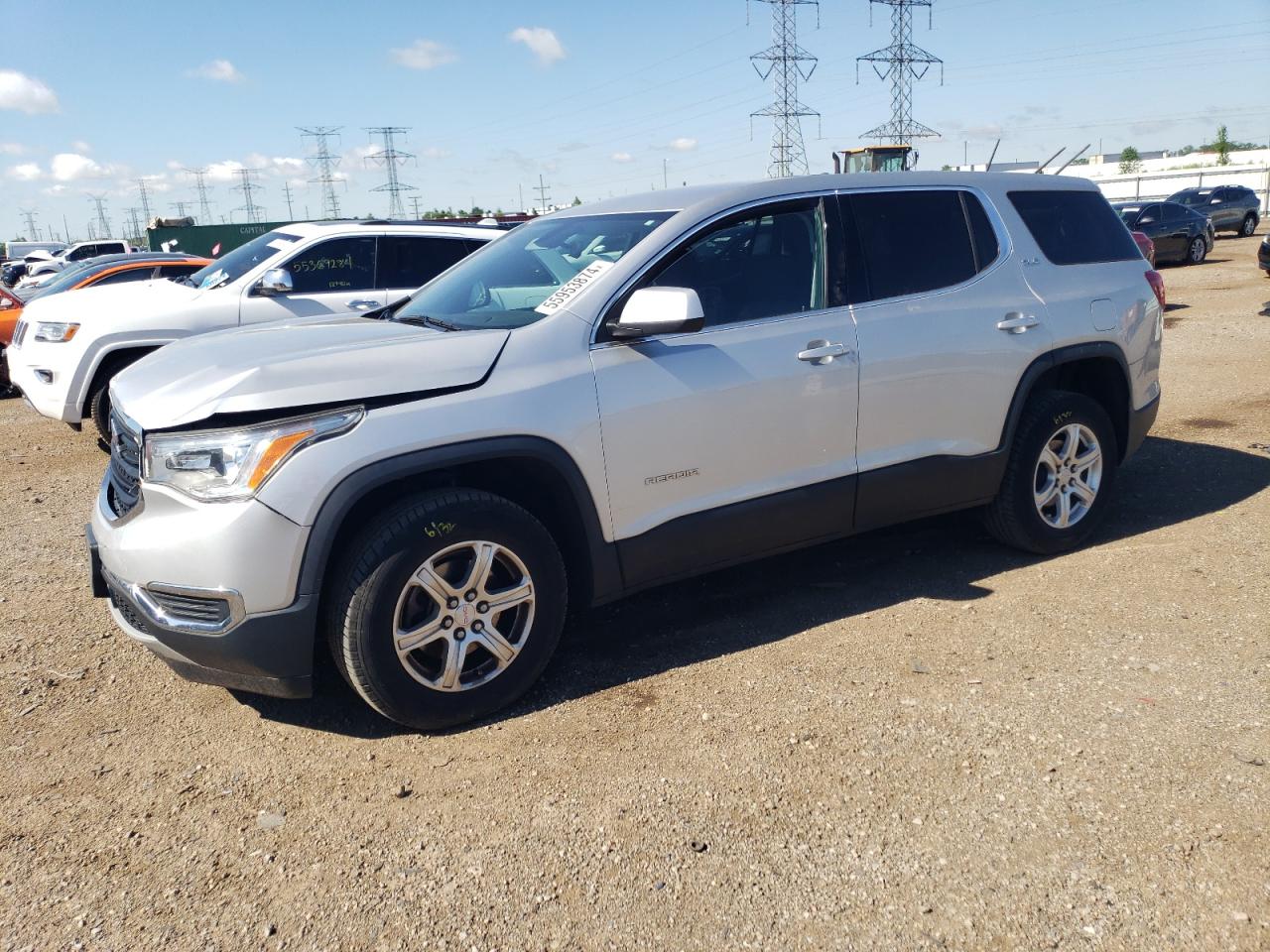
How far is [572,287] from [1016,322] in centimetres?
217

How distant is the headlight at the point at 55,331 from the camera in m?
7.61

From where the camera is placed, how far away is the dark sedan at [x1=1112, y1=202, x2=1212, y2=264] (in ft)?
74.5

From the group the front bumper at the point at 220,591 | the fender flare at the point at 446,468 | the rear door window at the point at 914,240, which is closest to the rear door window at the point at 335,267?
the rear door window at the point at 914,240

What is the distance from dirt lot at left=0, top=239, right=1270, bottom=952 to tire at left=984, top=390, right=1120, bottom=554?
0.22 m

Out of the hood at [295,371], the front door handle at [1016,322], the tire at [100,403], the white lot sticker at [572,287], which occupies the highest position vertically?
the white lot sticker at [572,287]

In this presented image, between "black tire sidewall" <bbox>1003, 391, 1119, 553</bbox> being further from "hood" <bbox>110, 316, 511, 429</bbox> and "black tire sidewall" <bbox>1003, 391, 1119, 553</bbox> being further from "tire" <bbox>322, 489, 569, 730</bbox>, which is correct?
"hood" <bbox>110, 316, 511, 429</bbox>

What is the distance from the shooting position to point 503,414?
135 inches

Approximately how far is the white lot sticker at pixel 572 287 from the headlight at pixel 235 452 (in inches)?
35.1

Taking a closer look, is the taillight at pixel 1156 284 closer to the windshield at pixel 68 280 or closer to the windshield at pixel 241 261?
the windshield at pixel 241 261

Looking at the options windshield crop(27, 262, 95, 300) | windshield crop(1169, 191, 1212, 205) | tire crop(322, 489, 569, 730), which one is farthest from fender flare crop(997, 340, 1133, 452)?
windshield crop(1169, 191, 1212, 205)

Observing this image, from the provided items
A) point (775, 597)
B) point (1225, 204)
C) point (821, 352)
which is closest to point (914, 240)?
point (821, 352)

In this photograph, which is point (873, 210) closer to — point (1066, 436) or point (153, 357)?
point (1066, 436)

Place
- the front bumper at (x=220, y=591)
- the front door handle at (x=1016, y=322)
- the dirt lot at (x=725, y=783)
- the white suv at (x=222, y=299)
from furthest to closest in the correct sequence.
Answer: the white suv at (x=222, y=299), the front door handle at (x=1016, y=322), the front bumper at (x=220, y=591), the dirt lot at (x=725, y=783)

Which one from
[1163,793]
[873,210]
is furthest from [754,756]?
[873,210]
